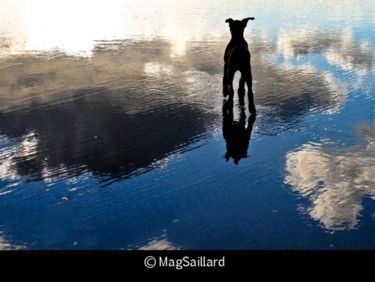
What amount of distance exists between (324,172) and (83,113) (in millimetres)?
4850

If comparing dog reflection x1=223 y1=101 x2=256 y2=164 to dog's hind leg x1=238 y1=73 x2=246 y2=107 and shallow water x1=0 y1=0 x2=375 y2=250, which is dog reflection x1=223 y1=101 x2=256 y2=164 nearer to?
shallow water x1=0 y1=0 x2=375 y2=250

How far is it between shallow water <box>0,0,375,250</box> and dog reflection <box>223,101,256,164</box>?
0.03 metres

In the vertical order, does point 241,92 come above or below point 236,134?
above

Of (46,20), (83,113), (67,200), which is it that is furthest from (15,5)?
(67,200)

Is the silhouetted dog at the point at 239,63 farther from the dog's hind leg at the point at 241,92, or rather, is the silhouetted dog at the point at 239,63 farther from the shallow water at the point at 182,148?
the shallow water at the point at 182,148

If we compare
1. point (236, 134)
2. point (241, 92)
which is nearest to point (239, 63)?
point (241, 92)

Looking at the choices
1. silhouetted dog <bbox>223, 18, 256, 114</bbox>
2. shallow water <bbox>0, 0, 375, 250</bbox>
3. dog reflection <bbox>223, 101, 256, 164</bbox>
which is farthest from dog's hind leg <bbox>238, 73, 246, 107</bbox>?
dog reflection <bbox>223, 101, 256, 164</bbox>

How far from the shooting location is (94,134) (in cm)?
818

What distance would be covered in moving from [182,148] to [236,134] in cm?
106

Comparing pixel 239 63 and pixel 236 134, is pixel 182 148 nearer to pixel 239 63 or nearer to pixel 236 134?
pixel 236 134

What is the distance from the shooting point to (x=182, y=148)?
7.58 metres

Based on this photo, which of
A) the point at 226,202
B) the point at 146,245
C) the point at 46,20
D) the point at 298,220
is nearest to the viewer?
the point at 146,245

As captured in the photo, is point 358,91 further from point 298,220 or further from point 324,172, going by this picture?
point 298,220
